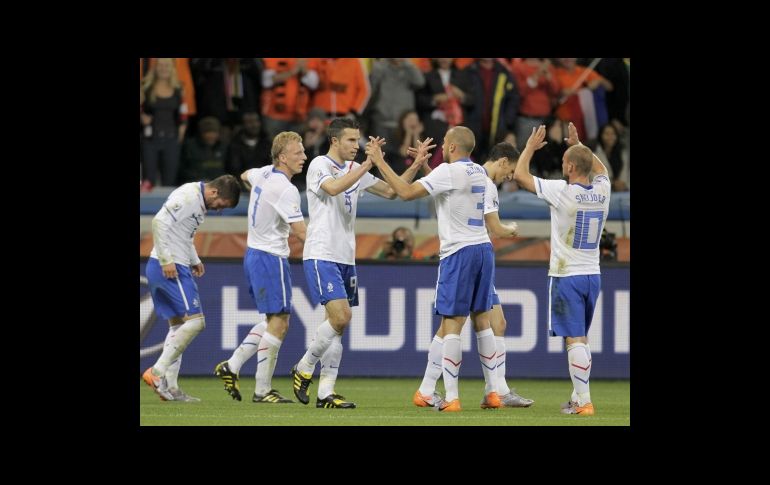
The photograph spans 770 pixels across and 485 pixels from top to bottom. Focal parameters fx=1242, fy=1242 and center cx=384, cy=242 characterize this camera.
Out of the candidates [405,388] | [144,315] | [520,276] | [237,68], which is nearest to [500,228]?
[405,388]

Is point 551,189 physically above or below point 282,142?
below

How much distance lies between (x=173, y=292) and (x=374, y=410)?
6.91 ft

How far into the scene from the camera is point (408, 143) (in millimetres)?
16328

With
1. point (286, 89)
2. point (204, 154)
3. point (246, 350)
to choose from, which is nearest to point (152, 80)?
point (204, 154)

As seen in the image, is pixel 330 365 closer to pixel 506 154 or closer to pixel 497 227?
pixel 497 227

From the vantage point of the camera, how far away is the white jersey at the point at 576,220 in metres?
9.66

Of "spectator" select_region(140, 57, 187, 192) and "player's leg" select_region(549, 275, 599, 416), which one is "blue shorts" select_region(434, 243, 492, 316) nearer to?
"player's leg" select_region(549, 275, 599, 416)

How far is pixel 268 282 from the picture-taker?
1048 cm

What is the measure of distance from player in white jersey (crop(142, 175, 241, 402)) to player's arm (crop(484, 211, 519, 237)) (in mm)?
2212

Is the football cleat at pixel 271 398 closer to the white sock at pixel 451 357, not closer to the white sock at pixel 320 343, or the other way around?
the white sock at pixel 320 343

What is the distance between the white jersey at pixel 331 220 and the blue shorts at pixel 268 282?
539mm

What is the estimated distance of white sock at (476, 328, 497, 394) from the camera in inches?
394

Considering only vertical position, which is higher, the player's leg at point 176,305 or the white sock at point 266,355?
the player's leg at point 176,305

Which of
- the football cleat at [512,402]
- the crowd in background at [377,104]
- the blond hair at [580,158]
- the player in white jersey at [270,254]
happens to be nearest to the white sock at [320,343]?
the player in white jersey at [270,254]
